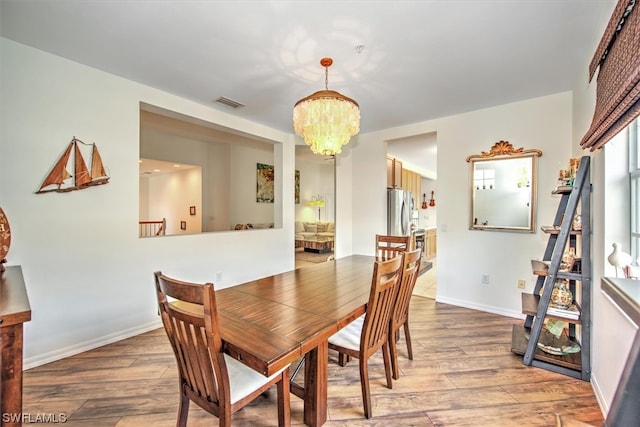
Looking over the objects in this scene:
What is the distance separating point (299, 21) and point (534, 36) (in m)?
1.72

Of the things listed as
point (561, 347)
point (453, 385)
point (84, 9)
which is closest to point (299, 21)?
point (84, 9)

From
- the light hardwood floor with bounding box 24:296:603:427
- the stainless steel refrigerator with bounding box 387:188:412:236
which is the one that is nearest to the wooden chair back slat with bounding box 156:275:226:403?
the light hardwood floor with bounding box 24:296:603:427

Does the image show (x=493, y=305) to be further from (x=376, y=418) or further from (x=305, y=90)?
(x=305, y=90)

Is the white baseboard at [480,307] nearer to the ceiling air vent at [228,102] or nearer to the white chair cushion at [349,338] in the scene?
the white chair cushion at [349,338]

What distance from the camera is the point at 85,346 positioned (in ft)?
7.85

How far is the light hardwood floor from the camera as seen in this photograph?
1.62 metres

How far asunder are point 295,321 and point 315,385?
1.45 ft

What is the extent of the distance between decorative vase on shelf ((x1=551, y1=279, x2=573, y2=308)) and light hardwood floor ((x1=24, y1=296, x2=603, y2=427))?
0.54m

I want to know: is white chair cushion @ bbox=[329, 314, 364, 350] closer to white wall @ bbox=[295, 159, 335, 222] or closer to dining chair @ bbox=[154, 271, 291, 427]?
dining chair @ bbox=[154, 271, 291, 427]

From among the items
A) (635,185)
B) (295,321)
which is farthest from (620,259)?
(295,321)

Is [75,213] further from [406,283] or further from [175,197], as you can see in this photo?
[175,197]

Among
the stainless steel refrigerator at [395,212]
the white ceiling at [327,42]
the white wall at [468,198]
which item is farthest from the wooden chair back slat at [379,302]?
the stainless steel refrigerator at [395,212]

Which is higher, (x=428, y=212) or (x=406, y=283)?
(x=428, y=212)

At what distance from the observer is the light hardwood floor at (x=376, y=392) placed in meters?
1.62
